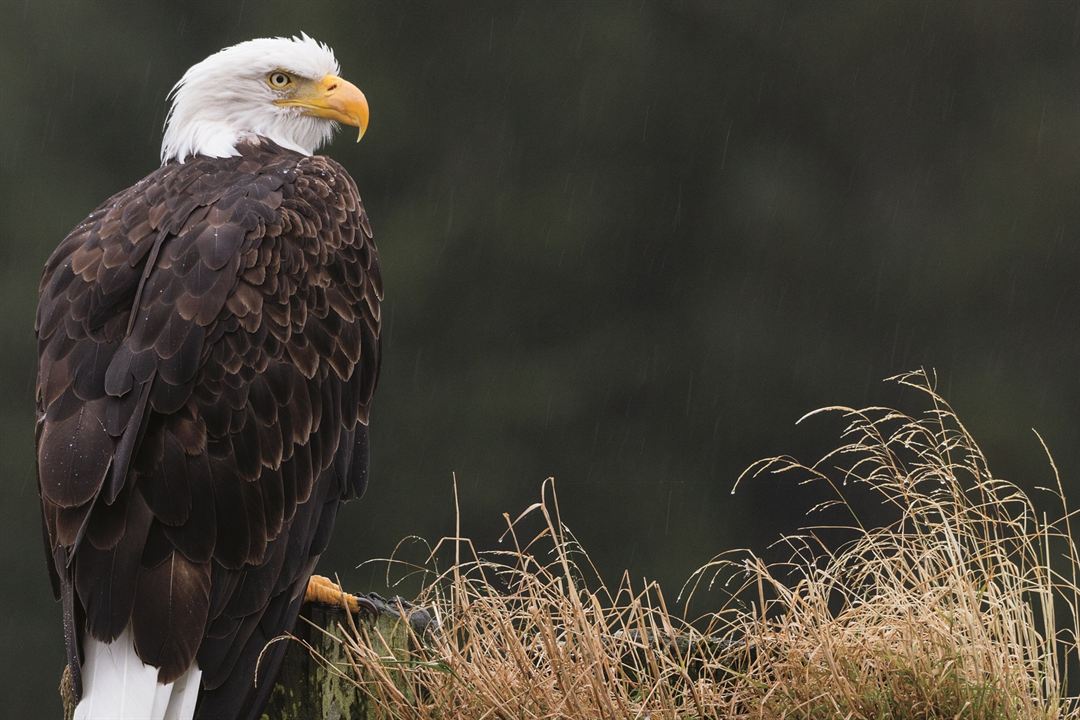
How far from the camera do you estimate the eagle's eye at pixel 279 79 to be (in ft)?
17.1

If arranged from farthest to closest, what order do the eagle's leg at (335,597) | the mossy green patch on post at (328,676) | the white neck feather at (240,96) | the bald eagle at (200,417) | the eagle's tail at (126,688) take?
the white neck feather at (240,96) → the eagle's leg at (335,597) → the mossy green patch on post at (328,676) → the bald eagle at (200,417) → the eagle's tail at (126,688)

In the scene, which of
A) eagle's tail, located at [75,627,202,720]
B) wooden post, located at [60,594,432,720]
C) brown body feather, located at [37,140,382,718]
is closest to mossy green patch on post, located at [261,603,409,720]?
wooden post, located at [60,594,432,720]

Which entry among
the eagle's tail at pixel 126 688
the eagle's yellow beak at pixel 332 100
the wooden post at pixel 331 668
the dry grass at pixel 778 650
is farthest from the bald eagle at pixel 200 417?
the eagle's yellow beak at pixel 332 100

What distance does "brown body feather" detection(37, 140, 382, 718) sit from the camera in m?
3.72

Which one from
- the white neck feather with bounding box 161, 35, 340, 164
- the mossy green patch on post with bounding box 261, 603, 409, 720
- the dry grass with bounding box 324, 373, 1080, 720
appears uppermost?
the white neck feather with bounding box 161, 35, 340, 164

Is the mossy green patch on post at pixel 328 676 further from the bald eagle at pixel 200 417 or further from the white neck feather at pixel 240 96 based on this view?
the white neck feather at pixel 240 96

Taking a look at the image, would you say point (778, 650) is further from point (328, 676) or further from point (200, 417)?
point (200, 417)

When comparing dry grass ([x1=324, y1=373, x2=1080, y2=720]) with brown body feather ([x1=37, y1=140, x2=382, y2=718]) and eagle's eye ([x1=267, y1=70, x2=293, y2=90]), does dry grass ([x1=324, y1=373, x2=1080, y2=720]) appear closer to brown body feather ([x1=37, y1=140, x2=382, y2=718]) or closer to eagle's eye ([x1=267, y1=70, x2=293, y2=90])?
brown body feather ([x1=37, y1=140, x2=382, y2=718])

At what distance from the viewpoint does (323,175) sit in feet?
15.4

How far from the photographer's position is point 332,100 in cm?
527

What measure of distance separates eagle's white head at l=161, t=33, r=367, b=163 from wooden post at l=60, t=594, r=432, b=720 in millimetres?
1801

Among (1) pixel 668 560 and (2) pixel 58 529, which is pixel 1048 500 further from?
(2) pixel 58 529

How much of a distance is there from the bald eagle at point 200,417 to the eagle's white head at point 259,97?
1.31 ft

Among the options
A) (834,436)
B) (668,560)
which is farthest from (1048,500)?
(668,560)
